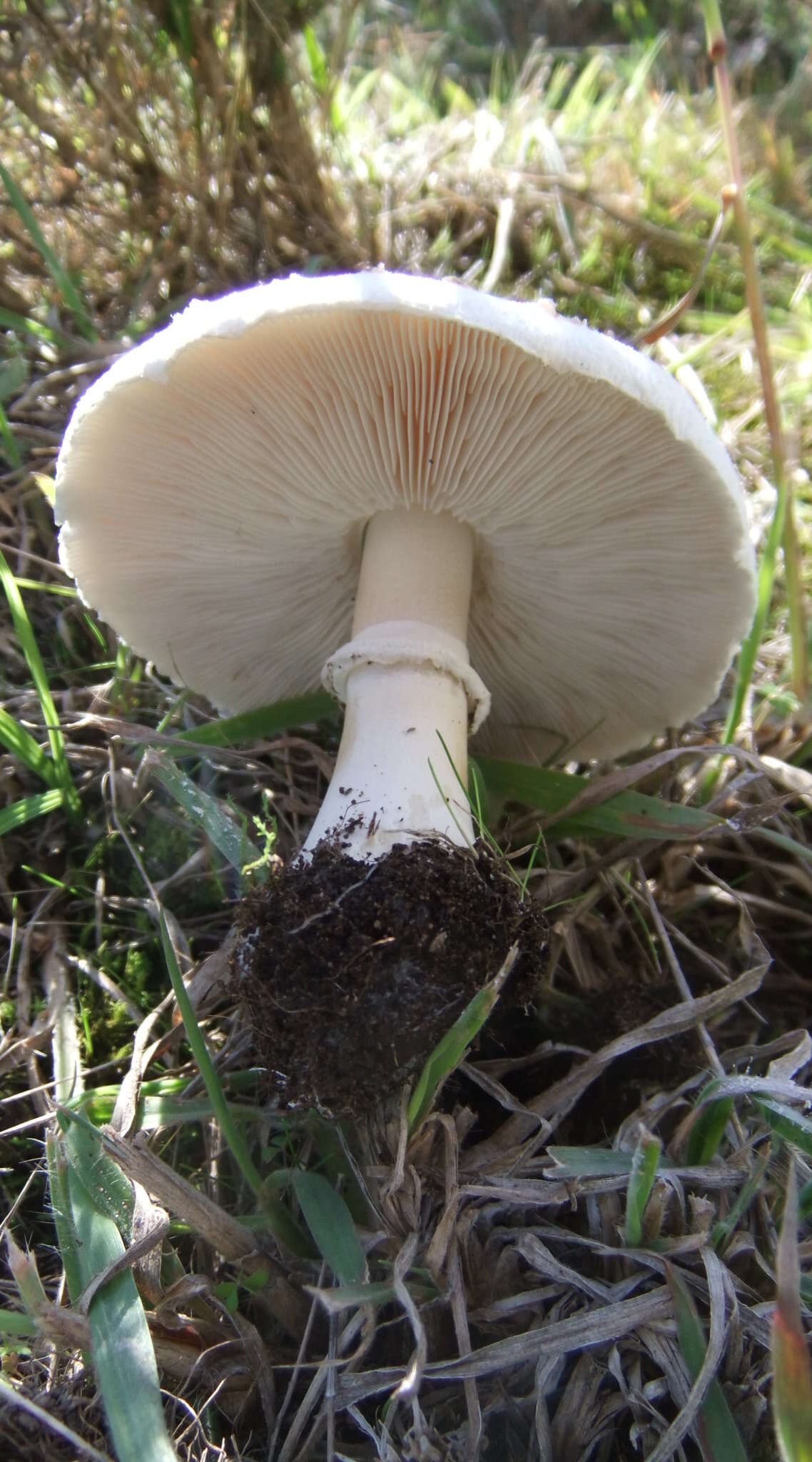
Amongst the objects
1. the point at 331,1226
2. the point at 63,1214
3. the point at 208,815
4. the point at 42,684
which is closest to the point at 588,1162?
the point at 331,1226

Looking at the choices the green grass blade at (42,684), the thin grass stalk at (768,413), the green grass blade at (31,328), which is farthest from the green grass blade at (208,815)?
the green grass blade at (31,328)

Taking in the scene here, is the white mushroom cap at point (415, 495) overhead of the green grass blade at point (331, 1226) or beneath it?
overhead

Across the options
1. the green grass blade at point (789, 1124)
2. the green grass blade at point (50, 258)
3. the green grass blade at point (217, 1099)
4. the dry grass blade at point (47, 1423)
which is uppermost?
the green grass blade at point (50, 258)

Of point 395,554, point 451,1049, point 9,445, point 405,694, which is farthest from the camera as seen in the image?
point 9,445

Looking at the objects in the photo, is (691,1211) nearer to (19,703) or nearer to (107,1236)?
(107,1236)

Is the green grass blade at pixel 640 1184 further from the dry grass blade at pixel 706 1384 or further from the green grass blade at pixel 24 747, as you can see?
Answer: the green grass blade at pixel 24 747

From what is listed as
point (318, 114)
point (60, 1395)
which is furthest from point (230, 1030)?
point (318, 114)

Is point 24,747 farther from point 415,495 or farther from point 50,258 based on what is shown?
point 50,258

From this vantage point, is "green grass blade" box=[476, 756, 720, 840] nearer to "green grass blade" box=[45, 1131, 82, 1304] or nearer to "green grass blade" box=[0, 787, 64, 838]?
"green grass blade" box=[0, 787, 64, 838]
